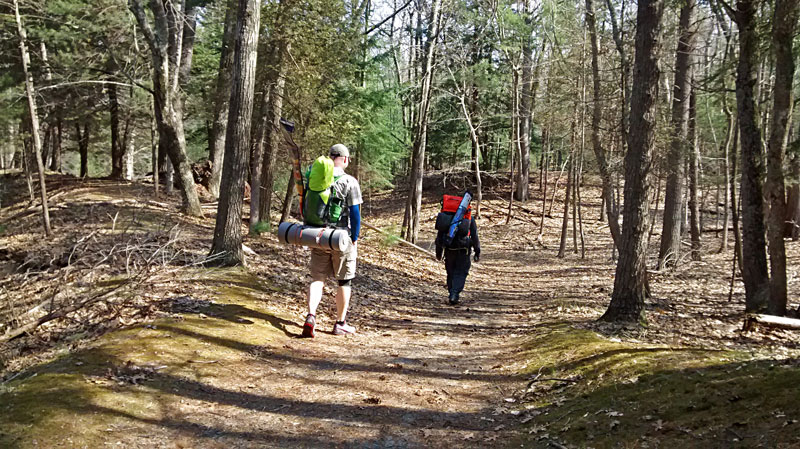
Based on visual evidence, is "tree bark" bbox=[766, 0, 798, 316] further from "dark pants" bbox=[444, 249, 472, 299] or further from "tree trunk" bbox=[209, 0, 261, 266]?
"tree trunk" bbox=[209, 0, 261, 266]

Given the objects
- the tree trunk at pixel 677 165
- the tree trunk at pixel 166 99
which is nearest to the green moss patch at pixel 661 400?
the tree trunk at pixel 677 165

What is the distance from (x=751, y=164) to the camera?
758 centimetres

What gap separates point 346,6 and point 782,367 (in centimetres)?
1288

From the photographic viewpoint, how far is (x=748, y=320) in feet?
22.4

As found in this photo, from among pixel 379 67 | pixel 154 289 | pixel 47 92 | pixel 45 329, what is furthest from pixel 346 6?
pixel 47 92

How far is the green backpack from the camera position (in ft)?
20.8

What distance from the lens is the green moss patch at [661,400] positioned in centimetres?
325

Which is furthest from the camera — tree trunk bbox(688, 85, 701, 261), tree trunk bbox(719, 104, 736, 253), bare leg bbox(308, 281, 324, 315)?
tree trunk bbox(688, 85, 701, 261)

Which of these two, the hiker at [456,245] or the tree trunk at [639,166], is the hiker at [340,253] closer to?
the tree trunk at [639,166]

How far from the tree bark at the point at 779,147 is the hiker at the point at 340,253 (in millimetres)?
5346

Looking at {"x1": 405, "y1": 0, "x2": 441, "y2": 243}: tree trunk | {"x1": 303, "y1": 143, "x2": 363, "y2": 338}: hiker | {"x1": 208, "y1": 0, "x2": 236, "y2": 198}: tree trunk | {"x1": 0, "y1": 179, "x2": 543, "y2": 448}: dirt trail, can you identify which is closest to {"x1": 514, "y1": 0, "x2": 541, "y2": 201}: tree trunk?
{"x1": 405, "y1": 0, "x2": 441, "y2": 243}: tree trunk

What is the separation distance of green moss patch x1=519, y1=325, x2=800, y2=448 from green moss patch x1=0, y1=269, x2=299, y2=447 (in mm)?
2777

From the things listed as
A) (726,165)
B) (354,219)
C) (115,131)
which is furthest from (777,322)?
(115,131)

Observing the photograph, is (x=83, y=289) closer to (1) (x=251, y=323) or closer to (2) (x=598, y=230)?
(1) (x=251, y=323)
